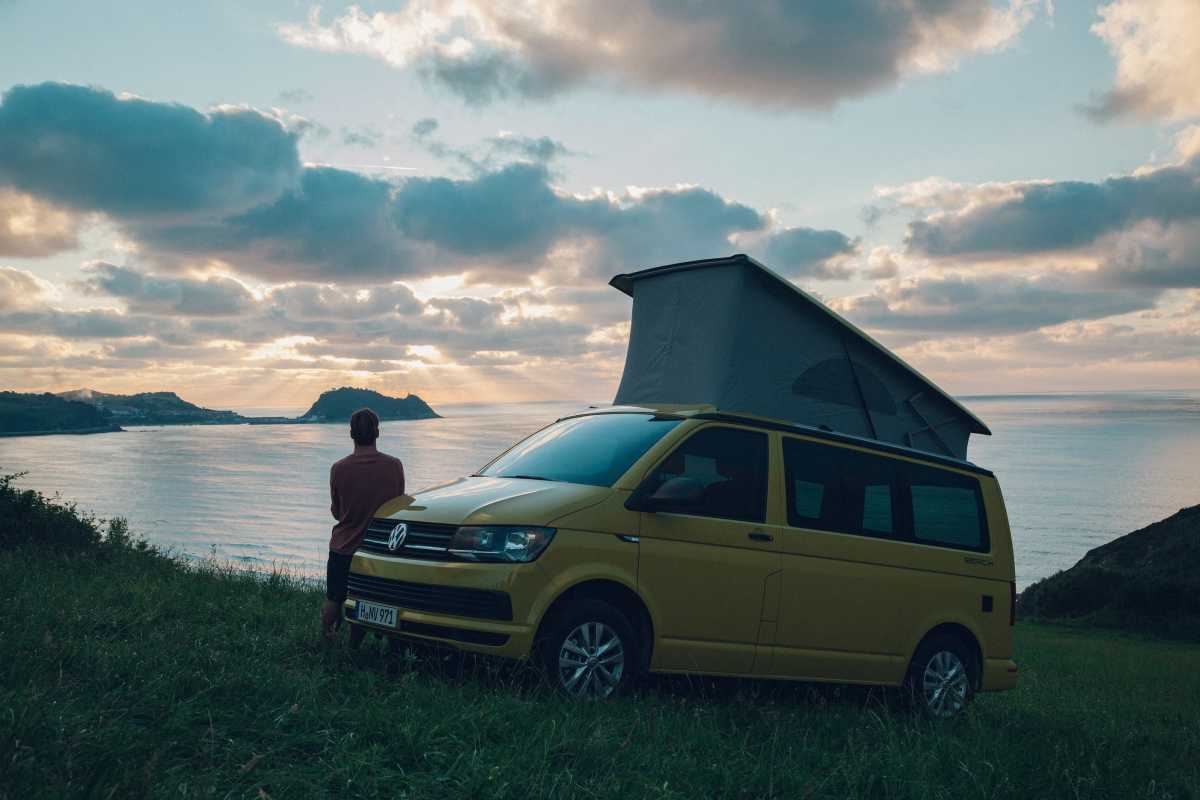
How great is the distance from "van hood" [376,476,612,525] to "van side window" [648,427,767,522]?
657mm

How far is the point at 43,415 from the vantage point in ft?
559

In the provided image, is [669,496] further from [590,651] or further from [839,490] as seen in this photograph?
[839,490]

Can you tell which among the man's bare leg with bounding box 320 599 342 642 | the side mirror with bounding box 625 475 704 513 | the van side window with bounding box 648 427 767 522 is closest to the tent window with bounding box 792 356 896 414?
the van side window with bounding box 648 427 767 522

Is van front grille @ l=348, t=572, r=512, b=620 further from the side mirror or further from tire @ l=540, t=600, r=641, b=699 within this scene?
the side mirror

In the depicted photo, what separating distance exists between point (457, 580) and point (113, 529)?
11.2m

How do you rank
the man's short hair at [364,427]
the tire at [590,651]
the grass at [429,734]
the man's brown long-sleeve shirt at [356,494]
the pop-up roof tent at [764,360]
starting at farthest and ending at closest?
the pop-up roof tent at [764,360] → the man's short hair at [364,427] → the man's brown long-sleeve shirt at [356,494] → the tire at [590,651] → the grass at [429,734]

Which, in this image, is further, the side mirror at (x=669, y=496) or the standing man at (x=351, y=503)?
the standing man at (x=351, y=503)

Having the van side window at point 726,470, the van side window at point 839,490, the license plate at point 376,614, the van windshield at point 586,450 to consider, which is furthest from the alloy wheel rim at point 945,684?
the license plate at point 376,614

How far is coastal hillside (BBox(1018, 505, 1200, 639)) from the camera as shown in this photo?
3506cm

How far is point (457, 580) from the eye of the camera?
5.89 metres

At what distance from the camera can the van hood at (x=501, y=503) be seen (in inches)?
236

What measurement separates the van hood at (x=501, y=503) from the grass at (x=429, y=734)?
92 cm

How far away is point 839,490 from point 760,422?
0.90m

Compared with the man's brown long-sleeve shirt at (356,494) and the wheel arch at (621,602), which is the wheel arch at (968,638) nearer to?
the wheel arch at (621,602)
